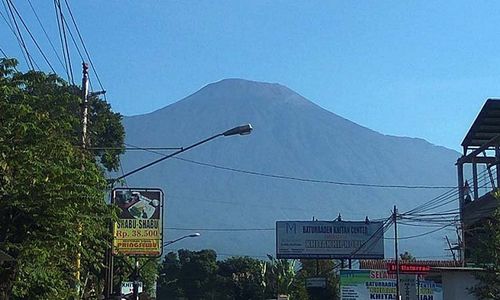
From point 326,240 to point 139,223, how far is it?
43.8 meters

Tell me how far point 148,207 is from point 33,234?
1619 centimetres

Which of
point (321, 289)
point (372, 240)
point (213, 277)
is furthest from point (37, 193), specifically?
point (213, 277)

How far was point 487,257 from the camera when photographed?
103 feet

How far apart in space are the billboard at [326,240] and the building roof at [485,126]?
19.8 m

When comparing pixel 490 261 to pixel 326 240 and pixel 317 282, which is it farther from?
pixel 317 282

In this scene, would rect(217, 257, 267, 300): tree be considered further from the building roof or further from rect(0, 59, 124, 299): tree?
rect(0, 59, 124, 299): tree

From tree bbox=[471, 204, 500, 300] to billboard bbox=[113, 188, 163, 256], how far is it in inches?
464

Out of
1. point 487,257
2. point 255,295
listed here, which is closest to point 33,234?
point 487,257

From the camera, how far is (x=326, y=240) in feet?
250

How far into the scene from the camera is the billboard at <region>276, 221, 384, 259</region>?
76.1m

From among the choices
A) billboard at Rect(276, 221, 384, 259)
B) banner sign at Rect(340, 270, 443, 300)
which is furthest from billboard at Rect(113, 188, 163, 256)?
billboard at Rect(276, 221, 384, 259)

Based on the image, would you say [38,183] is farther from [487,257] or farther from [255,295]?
[255,295]

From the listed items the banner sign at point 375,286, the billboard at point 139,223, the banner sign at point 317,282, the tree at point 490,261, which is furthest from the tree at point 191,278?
the tree at point 490,261

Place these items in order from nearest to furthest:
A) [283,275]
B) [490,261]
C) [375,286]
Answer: [490,261]
[375,286]
[283,275]
